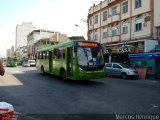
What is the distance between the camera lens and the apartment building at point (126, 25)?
30641mm

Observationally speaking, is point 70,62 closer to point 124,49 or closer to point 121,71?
point 121,71

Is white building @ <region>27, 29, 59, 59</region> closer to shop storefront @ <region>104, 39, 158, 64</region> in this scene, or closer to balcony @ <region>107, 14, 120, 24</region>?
balcony @ <region>107, 14, 120, 24</region>

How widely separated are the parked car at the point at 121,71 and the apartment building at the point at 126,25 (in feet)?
16.8

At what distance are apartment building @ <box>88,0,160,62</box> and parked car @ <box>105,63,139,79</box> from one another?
5.13m

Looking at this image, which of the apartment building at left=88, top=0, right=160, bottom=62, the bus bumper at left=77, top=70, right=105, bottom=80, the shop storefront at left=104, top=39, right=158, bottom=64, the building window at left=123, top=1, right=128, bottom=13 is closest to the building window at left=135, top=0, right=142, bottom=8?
the apartment building at left=88, top=0, right=160, bottom=62

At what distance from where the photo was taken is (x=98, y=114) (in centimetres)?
844

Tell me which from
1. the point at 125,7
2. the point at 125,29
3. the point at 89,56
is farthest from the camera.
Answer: the point at 125,7

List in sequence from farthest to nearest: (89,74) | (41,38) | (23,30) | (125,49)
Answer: (23,30), (41,38), (125,49), (89,74)

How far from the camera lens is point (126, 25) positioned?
119 ft

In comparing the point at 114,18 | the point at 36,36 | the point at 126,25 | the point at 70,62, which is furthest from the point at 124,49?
the point at 36,36

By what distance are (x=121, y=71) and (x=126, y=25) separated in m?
11.8

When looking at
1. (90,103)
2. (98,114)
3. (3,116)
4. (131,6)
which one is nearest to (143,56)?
(131,6)

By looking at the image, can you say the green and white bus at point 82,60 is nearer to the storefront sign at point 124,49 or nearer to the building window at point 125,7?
the storefront sign at point 124,49

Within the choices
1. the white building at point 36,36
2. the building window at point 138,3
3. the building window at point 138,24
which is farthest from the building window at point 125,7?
the white building at point 36,36
